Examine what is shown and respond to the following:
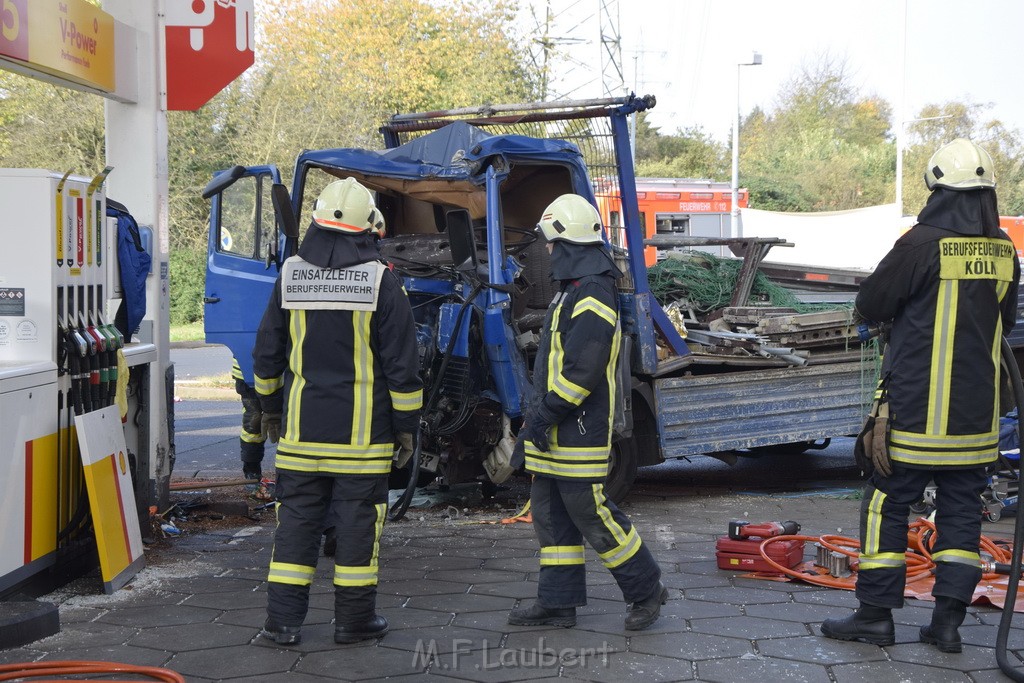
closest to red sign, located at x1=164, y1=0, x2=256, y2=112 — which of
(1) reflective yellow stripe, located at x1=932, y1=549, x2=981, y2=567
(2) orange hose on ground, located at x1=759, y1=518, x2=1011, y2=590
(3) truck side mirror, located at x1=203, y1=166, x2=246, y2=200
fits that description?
(3) truck side mirror, located at x1=203, y1=166, x2=246, y2=200

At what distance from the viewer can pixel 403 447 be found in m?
4.70

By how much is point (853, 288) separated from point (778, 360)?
1.99m

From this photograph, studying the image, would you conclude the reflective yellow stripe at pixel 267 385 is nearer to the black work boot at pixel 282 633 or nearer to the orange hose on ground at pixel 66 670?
the black work boot at pixel 282 633

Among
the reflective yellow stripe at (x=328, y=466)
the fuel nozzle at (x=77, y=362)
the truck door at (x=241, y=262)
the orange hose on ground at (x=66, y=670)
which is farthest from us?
the truck door at (x=241, y=262)

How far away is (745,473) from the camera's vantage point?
9.13m

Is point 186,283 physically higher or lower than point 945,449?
higher

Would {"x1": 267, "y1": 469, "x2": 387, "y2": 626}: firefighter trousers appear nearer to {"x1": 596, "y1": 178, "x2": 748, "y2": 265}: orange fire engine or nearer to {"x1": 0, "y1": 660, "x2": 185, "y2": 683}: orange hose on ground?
{"x1": 0, "y1": 660, "x2": 185, "y2": 683}: orange hose on ground

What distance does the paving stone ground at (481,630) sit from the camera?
414 centimetres

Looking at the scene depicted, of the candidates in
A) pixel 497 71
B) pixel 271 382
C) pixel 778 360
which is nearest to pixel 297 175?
pixel 271 382

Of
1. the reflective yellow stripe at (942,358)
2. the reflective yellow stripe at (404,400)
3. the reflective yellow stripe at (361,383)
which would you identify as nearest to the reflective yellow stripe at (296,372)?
the reflective yellow stripe at (361,383)

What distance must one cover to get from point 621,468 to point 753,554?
6.13 feet

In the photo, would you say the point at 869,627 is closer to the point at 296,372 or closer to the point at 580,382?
the point at 580,382

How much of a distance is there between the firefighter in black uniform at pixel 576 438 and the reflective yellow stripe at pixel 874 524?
87 centimetres

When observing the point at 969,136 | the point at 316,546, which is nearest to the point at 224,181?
the point at 316,546
